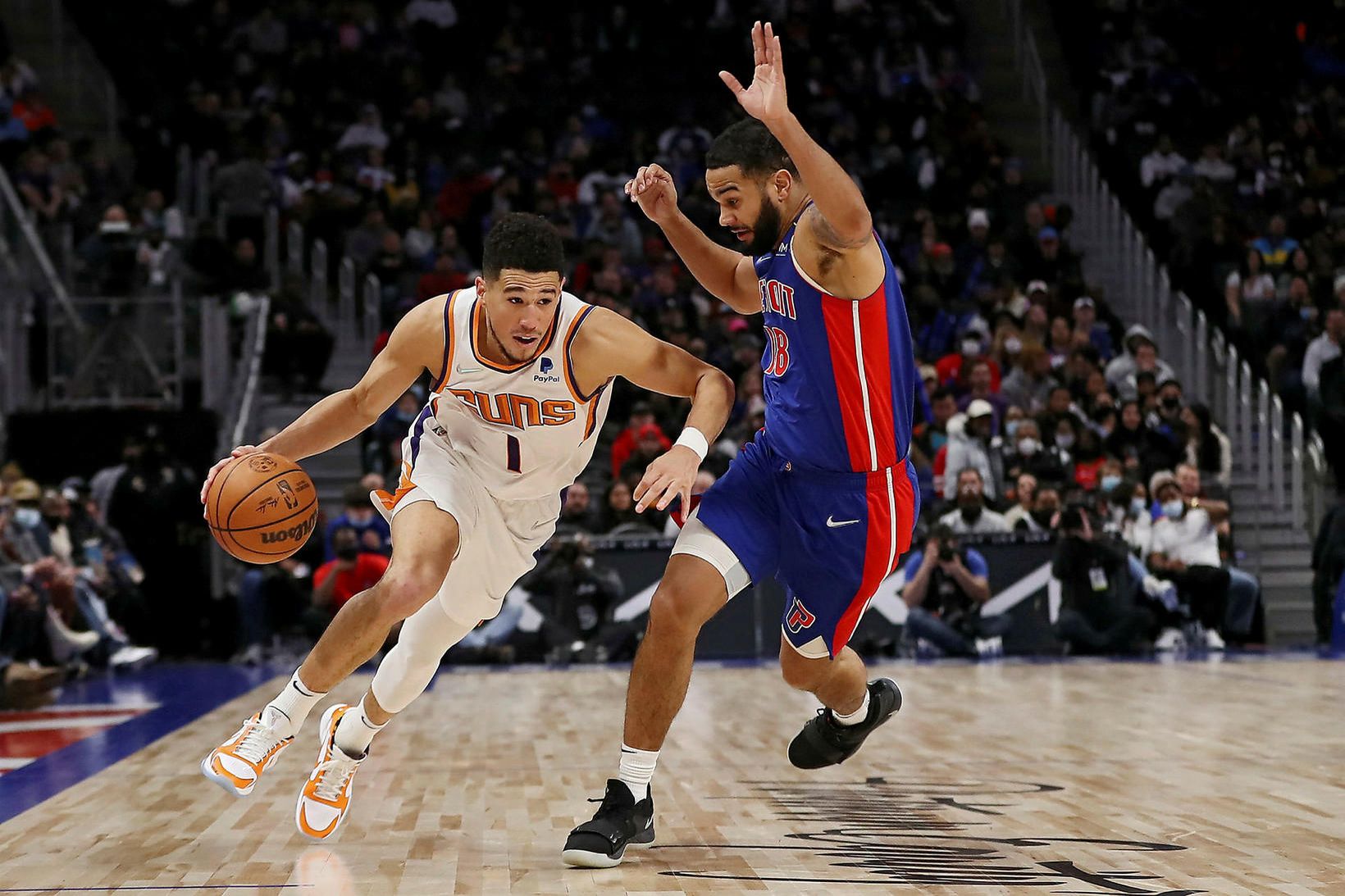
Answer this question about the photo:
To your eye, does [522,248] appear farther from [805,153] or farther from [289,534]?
[289,534]

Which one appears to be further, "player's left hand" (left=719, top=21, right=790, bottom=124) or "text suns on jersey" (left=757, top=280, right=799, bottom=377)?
"text suns on jersey" (left=757, top=280, right=799, bottom=377)

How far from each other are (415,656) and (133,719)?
15.7 ft

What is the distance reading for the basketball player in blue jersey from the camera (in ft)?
16.4

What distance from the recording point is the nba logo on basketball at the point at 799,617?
5.32 m

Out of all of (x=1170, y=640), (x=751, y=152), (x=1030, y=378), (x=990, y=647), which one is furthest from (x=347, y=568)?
(x=751, y=152)

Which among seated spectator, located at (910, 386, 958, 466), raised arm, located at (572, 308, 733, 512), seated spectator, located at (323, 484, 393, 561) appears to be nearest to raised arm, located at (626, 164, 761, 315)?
raised arm, located at (572, 308, 733, 512)

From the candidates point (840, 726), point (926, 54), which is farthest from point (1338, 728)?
point (926, 54)

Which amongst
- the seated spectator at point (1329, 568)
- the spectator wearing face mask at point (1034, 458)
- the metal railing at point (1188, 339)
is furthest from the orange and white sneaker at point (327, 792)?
the metal railing at point (1188, 339)

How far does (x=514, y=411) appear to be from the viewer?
5434 mm

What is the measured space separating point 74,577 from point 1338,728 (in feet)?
29.6

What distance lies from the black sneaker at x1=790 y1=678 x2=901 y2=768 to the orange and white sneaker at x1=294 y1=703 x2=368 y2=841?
1.58m

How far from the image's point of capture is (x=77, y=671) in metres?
12.2

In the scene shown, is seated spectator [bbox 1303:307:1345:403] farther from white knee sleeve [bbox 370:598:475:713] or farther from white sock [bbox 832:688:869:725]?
white knee sleeve [bbox 370:598:475:713]

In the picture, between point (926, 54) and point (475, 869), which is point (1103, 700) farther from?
point (926, 54)
